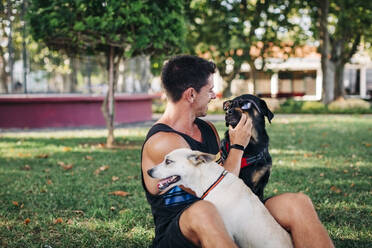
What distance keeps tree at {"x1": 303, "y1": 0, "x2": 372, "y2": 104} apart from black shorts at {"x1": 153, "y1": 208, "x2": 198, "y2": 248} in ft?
62.1

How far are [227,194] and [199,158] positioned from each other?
286 millimetres

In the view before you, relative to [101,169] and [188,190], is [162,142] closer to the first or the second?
[188,190]

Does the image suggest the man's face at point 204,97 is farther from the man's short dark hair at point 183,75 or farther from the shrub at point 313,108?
the shrub at point 313,108

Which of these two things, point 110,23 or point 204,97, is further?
point 110,23

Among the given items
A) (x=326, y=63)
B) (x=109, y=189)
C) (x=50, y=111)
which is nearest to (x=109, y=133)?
(x=109, y=189)

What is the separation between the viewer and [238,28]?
20984 millimetres

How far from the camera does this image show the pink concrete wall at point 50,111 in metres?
14.6

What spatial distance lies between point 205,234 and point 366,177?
15.5ft

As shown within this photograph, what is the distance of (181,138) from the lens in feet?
9.68

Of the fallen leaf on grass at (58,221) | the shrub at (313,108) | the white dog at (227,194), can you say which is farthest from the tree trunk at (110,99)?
the shrub at (313,108)

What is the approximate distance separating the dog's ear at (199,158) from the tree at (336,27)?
1864 centimetres

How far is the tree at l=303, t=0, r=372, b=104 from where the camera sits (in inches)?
790

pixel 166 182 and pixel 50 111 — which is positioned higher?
pixel 166 182

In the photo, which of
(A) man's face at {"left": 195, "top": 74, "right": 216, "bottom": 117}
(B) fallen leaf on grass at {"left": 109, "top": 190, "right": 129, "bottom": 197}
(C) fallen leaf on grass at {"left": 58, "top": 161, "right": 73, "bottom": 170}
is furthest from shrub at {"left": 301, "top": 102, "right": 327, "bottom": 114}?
(A) man's face at {"left": 195, "top": 74, "right": 216, "bottom": 117}
